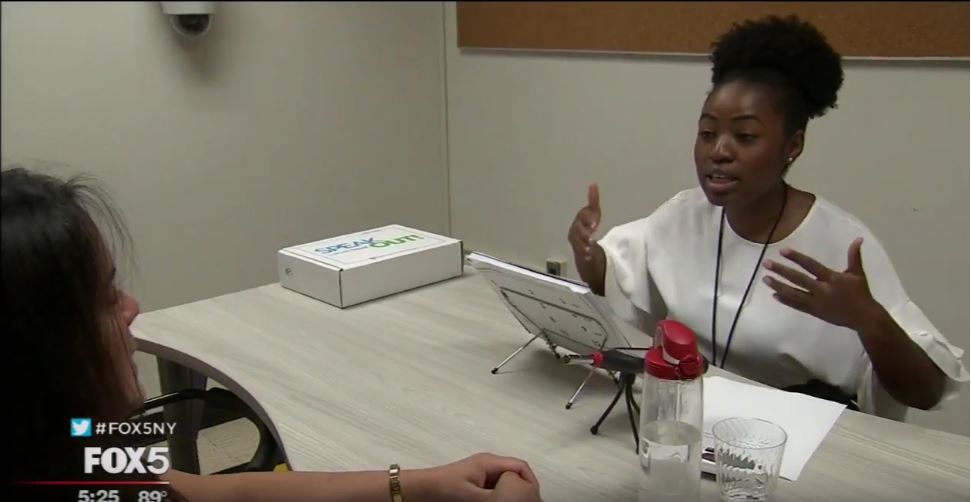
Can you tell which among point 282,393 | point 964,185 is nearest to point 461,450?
point 282,393

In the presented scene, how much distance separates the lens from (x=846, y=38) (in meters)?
2.15

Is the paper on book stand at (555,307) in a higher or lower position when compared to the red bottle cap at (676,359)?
lower

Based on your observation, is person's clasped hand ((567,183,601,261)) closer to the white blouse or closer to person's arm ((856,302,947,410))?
the white blouse

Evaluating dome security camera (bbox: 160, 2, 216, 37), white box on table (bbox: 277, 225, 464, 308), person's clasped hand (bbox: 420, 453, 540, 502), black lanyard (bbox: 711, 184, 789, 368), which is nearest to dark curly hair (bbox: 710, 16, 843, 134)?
black lanyard (bbox: 711, 184, 789, 368)

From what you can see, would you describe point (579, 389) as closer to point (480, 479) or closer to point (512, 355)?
point (512, 355)

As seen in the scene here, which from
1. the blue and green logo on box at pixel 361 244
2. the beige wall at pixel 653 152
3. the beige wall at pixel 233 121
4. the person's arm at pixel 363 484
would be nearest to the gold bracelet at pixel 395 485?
the person's arm at pixel 363 484

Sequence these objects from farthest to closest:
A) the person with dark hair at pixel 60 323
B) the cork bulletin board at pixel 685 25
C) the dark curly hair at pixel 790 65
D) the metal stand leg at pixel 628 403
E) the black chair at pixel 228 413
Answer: the cork bulletin board at pixel 685 25
the dark curly hair at pixel 790 65
the black chair at pixel 228 413
the metal stand leg at pixel 628 403
the person with dark hair at pixel 60 323

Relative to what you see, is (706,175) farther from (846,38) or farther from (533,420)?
(846,38)

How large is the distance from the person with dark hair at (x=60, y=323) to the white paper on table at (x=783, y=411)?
2.18 feet

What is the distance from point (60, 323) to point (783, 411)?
880mm

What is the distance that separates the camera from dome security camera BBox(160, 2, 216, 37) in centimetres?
244

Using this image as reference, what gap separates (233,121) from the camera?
270cm

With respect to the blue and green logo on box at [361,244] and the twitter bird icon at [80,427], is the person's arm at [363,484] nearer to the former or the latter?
the twitter bird icon at [80,427]

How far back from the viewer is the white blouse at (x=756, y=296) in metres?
1.32
